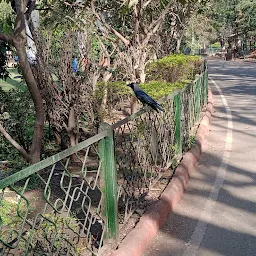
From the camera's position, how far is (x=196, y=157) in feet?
21.8

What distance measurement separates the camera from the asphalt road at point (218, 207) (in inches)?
153

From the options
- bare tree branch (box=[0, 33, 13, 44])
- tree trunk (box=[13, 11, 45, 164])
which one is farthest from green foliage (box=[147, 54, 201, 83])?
bare tree branch (box=[0, 33, 13, 44])

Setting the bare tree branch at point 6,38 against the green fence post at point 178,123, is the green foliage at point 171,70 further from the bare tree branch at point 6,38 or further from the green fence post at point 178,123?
the bare tree branch at point 6,38

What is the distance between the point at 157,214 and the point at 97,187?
1018mm

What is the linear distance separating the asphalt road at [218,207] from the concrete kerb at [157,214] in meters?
0.08

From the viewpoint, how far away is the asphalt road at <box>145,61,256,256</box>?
12.7 feet

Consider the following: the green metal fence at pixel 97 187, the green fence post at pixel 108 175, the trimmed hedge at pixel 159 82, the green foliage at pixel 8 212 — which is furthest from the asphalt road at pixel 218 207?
the green foliage at pixel 8 212

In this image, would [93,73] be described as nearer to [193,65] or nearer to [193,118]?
[193,118]

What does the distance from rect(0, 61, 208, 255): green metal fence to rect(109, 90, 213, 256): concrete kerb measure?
16 cm

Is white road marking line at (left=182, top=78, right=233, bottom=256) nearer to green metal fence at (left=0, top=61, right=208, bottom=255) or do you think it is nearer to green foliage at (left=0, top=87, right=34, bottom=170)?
green metal fence at (left=0, top=61, right=208, bottom=255)

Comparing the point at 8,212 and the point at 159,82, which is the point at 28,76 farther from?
the point at 159,82

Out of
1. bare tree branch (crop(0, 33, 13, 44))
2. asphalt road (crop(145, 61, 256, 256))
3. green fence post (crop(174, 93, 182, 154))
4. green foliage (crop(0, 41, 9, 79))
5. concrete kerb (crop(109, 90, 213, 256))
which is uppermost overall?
bare tree branch (crop(0, 33, 13, 44))

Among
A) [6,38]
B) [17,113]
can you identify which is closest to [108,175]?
[6,38]

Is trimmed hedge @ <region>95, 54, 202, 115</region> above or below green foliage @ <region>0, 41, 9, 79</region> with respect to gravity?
below
